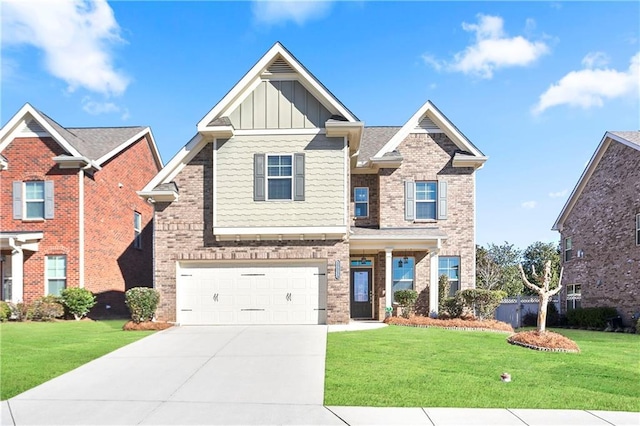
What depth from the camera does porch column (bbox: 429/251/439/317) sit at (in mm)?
16953

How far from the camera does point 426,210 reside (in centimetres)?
1900

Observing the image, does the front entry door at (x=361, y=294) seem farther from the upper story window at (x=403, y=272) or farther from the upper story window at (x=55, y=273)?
the upper story window at (x=55, y=273)

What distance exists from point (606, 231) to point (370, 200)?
10975 millimetres

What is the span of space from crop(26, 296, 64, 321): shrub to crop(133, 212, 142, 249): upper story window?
6299mm

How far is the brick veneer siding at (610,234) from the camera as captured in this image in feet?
62.9

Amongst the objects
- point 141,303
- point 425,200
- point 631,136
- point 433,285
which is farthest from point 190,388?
point 631,136

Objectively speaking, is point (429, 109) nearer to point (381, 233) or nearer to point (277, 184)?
point (381, 233)

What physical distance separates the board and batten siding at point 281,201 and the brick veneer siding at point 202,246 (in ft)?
2.18

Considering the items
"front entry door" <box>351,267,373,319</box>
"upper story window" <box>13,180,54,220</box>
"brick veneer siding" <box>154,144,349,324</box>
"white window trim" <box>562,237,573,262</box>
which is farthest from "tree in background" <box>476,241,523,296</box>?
"upper story window" <box>13,180,54,220</box>

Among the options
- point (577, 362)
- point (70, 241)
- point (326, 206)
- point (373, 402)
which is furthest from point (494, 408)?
point (70, 241)

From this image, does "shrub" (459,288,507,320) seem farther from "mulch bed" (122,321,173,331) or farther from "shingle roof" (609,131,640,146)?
"mulch bed" (122,321,173,331)

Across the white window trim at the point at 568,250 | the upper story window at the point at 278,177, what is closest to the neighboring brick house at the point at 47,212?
the upper story window at the point at 278,177

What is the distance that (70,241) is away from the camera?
60.5 ft

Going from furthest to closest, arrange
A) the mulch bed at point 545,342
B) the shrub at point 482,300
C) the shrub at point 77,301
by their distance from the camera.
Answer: the shrub at point 77,301 → the shrub at point 482,300 → the mulch bed at point 545,342
